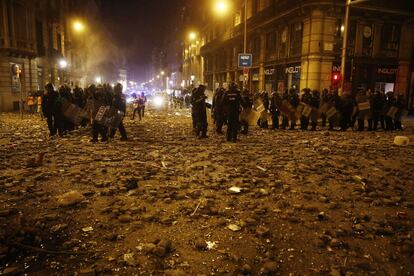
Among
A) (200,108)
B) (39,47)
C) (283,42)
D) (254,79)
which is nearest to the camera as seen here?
(200,108)

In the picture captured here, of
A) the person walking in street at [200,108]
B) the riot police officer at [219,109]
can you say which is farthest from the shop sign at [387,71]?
Result: the person walking in street at [200,108]

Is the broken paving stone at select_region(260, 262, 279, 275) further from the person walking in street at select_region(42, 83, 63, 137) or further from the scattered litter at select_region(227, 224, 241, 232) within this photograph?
the person walking in street at select_region(42, 83, 63, 137)

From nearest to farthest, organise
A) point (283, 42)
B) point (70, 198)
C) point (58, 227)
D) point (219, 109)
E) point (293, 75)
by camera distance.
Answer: point (58, 227)
point (70, 198)
point (219, 109)
point (293, 75)
point (283, 42)

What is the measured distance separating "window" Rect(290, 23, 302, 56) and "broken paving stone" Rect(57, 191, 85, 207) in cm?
2293

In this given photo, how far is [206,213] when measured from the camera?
5.44 metres

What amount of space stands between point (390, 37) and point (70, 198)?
27859 mm

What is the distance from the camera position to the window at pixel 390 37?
2667 cm

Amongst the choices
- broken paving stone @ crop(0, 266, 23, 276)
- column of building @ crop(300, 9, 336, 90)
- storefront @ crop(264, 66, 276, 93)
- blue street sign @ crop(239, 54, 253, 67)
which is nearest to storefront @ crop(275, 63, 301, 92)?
storefront @ crop(264, 66, 276, 93)

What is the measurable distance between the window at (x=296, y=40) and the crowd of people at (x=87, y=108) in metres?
16.6

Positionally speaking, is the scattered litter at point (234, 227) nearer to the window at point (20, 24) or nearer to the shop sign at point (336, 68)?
the shop sign at point (336, 68)

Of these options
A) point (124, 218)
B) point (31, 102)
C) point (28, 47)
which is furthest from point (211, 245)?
point (28, 47)

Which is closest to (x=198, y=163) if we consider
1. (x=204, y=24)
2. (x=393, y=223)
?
(x=393, y=223)

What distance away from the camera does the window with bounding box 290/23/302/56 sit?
2597cm

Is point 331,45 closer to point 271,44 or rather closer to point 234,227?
point 271,44
